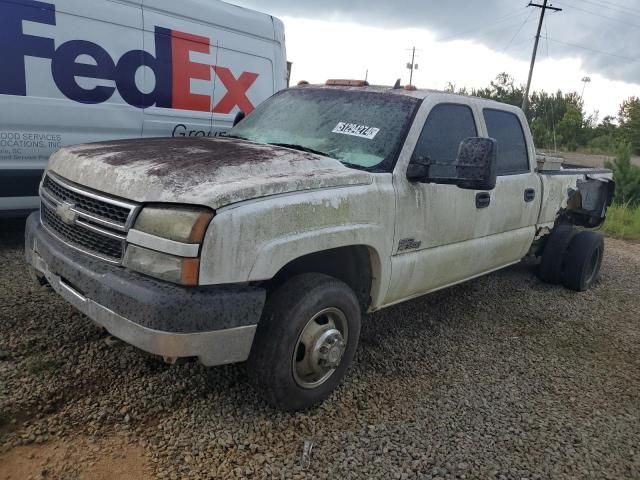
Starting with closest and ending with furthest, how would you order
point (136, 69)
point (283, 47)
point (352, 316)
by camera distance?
1. point (352, 316)
2. point (136, 69)
3. point (283, 47)

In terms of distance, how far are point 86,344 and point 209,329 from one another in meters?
1.42

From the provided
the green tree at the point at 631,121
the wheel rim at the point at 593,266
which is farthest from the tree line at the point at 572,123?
the wheel rim at the point at 593,266

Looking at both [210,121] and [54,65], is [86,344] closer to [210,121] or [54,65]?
[54,65]

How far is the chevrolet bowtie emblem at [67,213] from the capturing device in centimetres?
288

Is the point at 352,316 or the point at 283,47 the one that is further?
the point at 283,47

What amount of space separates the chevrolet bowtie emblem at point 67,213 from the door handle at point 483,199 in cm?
274

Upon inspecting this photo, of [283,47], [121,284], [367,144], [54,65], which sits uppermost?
[283,47]

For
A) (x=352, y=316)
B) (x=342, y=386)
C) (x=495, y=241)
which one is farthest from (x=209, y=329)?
(x=495, y=241)

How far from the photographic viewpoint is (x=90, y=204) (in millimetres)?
2832

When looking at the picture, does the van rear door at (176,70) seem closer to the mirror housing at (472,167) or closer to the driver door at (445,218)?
the driver door at (445,218)

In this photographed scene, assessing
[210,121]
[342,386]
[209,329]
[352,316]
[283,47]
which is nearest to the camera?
[209,329]

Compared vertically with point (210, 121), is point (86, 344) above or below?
below

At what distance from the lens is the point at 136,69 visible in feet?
18.4

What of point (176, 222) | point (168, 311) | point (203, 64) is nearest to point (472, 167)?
point (176, 222)
